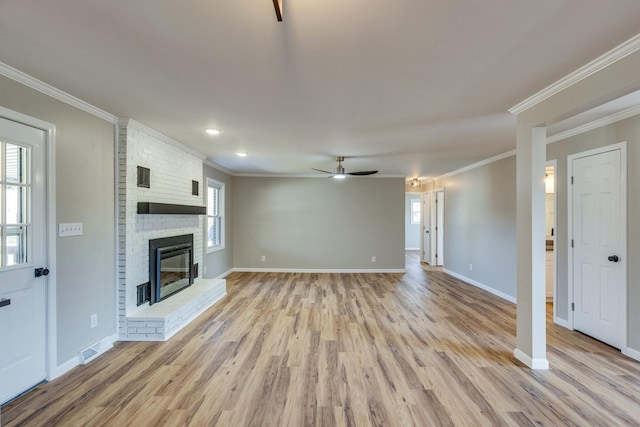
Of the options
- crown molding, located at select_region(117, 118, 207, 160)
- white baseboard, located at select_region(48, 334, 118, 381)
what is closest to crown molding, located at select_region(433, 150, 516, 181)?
crown molding, located at select_region(117, 118, 207, 160)

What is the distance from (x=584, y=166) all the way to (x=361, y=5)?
141 inches

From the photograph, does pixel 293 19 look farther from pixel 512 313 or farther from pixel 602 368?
pixel 512 313

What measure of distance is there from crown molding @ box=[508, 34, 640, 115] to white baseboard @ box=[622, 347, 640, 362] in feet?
8.53

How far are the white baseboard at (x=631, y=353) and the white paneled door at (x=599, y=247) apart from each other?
7 centimetres

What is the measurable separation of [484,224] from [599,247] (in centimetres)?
218

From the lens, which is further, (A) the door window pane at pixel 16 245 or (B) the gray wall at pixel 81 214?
(B) the gray wall at pixel 81 214

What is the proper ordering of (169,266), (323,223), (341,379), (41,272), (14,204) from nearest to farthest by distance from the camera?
(14,204), (41,272), (341,379), (169,266), (323,223)

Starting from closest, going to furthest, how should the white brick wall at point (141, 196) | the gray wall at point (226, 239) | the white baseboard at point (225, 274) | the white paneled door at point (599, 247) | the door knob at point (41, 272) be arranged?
the door knob at point (41, 272), the white paneled door at point (599, 247), the white brick wall at point (141, 196), the gray wall at point (226, 239), the white baseboard at point (225, 274)

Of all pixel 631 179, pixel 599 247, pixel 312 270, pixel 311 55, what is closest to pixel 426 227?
pixel 312 270

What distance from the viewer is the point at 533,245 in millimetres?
2555

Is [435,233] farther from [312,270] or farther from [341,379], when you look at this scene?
[341,379]

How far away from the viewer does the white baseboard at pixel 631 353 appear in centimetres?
275

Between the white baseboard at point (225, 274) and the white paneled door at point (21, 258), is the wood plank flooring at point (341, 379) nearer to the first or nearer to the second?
the white paneled door at point (21, 258)

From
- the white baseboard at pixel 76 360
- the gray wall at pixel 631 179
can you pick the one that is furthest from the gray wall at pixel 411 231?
the white baseboard at pixel 76 360
